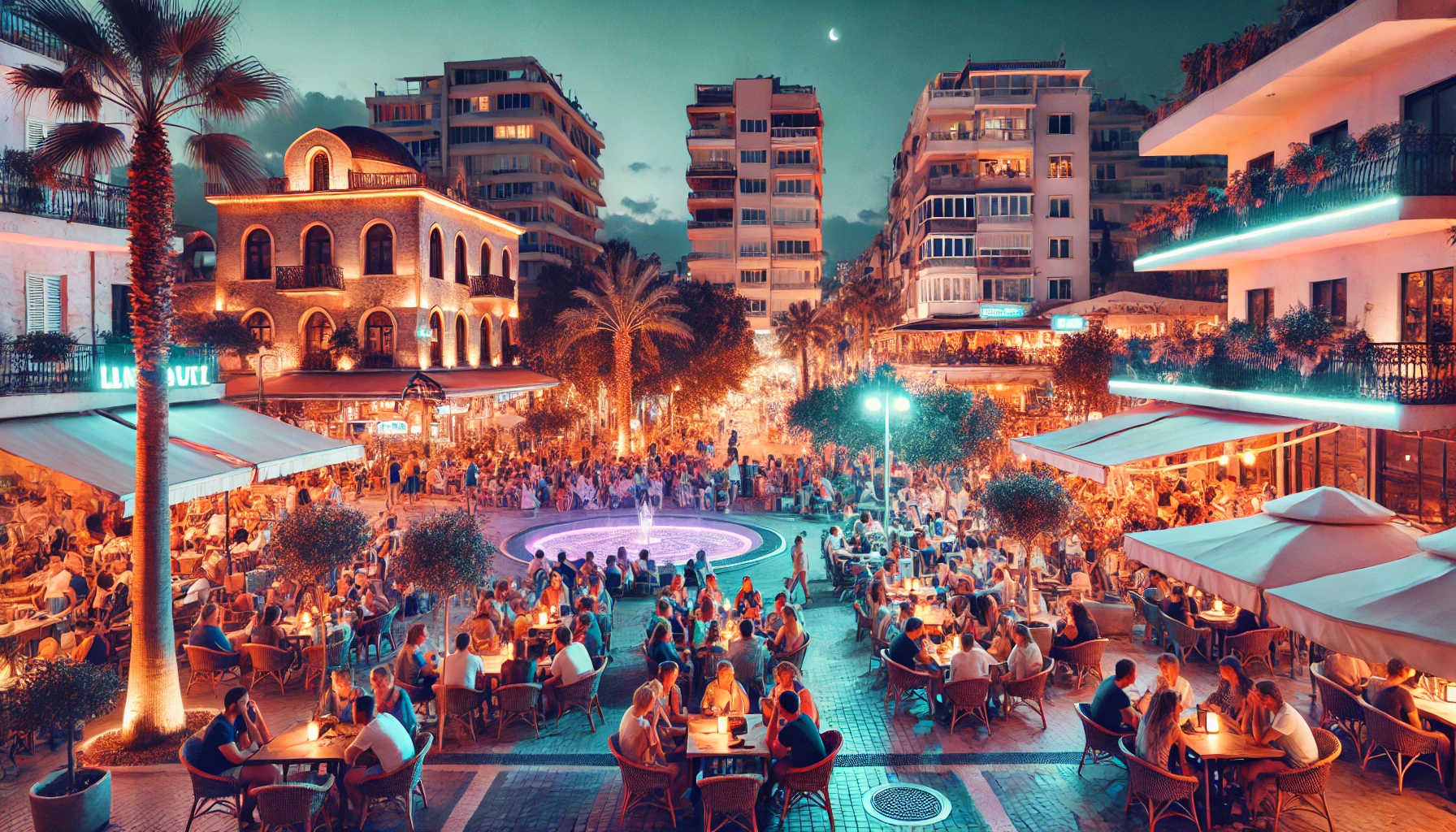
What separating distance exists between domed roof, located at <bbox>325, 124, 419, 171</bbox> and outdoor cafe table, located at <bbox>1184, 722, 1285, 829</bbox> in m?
34.3

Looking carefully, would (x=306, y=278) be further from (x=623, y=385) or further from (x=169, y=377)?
(x=169, y=377)

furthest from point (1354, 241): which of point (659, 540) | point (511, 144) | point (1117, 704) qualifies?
point (511, 144)

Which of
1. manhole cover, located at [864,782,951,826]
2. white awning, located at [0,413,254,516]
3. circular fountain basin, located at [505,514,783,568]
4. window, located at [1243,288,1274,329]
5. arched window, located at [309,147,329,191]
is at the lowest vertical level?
manhole cover, located at [864,782,951,826]

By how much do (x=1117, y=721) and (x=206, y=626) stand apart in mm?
11245

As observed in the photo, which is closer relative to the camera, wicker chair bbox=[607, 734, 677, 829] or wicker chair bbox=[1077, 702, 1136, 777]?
wicker chair bbox=[607, 734, 677, 829]

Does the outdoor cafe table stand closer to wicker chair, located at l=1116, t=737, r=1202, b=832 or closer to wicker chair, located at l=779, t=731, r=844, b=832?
wicker chair, located at l=1116, t=737, r=1202, b=832

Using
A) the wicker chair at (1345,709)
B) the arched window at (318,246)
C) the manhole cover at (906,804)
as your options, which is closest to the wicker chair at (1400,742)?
the wicker chair at (1345,709)

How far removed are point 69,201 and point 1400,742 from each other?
21.2 meters

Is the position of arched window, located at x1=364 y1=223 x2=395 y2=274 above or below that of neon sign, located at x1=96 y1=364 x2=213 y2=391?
above

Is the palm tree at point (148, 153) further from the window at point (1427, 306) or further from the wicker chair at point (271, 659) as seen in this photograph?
the window at point (1427, 306)

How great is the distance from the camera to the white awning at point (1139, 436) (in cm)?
1386

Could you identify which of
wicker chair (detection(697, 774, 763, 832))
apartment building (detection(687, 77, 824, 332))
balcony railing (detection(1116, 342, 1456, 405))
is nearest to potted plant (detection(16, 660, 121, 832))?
wicker chair (detection(697, 774, 763, 832))

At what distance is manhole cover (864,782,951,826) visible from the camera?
7875 millimetres

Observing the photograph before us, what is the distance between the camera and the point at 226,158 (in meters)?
10.2
